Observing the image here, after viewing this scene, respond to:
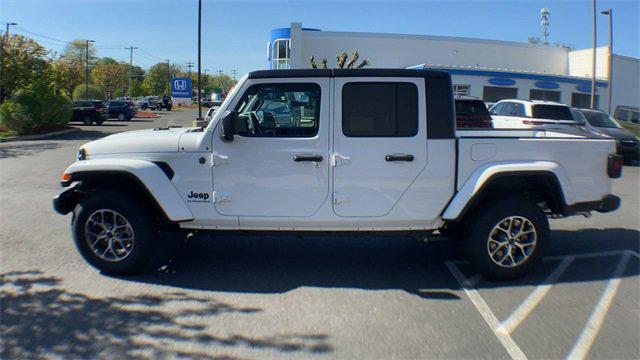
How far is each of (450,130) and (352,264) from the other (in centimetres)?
177

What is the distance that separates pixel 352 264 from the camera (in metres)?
5.69

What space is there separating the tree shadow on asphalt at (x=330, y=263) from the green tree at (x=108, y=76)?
84751mm

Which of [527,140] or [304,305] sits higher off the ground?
[527,140]

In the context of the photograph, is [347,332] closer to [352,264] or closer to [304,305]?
[304,305]

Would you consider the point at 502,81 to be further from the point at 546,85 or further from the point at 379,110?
the point at 379,110

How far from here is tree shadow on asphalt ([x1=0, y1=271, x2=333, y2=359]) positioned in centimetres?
371

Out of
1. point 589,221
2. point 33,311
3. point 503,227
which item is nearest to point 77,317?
point 33,311

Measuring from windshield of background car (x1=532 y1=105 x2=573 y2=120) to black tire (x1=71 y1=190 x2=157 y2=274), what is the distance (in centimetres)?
1266

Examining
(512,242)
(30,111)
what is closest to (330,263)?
(512,242)

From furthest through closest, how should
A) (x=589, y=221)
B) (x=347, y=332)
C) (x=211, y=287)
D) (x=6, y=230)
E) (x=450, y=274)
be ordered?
(x=589, y=221)
(x=6, y=230)
(x=450, y=274)
(x=211, y=287)
(x=347, y=332)

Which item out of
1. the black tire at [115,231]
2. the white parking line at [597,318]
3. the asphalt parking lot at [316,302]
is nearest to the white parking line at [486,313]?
the asphalt parking lot at [316,302]

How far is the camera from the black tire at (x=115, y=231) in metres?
5.06

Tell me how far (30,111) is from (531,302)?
22209 mm

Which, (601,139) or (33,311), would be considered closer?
(33,311)
